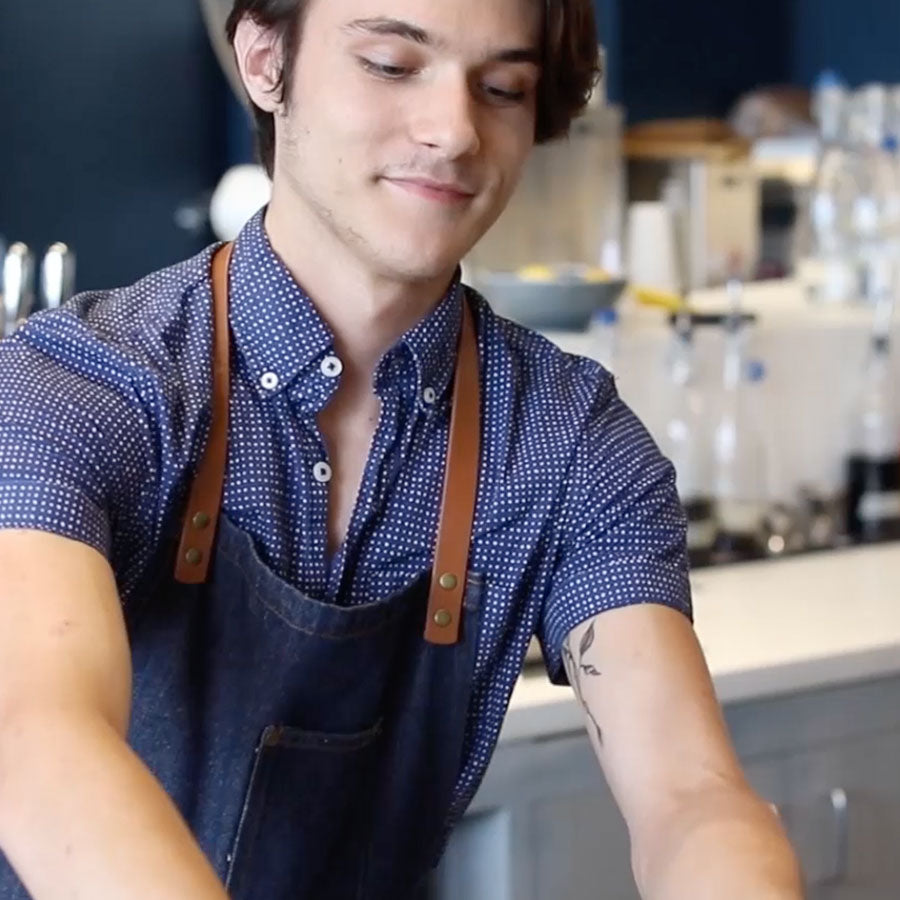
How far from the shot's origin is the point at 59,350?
0.98m

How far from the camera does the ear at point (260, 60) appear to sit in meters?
1.07

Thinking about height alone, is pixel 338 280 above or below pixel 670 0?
above

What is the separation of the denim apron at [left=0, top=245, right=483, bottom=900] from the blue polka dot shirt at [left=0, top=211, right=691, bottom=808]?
0.01 meters

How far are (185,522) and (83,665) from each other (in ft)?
0.63

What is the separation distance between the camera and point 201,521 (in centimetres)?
100

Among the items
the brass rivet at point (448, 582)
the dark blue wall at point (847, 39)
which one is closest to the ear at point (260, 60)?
the brass rivet at point (448, 582)

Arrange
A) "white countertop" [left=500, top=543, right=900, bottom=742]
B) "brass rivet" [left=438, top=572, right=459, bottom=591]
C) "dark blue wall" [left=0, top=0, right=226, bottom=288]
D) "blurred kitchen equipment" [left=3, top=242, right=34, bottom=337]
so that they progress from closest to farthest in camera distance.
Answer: "brass rivet" [left=438, top=572, right=459, bottom=591], "white countertop" [left=500, top=543, right=900, bottom=742], "blurred kitchen equipment" [left=3, top=242, right=34, bottom=337], "dark blue wall" [left=0, top=0, right=226, bottom=288]

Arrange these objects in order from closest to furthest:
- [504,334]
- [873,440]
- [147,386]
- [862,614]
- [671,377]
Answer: [147,386]
[504,334]
[862,614]
[671,377]
[873,440]

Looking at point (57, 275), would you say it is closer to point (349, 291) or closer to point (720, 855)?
point (349, 291)

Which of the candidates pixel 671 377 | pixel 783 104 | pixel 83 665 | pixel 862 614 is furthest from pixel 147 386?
pixel 783 104

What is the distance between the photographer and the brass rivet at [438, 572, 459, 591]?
1075mm

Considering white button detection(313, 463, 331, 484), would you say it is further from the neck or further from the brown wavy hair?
the brown wavy hair

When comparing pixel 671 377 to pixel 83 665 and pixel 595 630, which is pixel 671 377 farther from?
pixel 83 665

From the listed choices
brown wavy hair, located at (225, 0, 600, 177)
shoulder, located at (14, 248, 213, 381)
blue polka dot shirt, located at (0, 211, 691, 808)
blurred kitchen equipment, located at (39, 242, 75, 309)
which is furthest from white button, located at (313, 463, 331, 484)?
blurred kitchen equipment, located at (39, 242, 75, 309)
